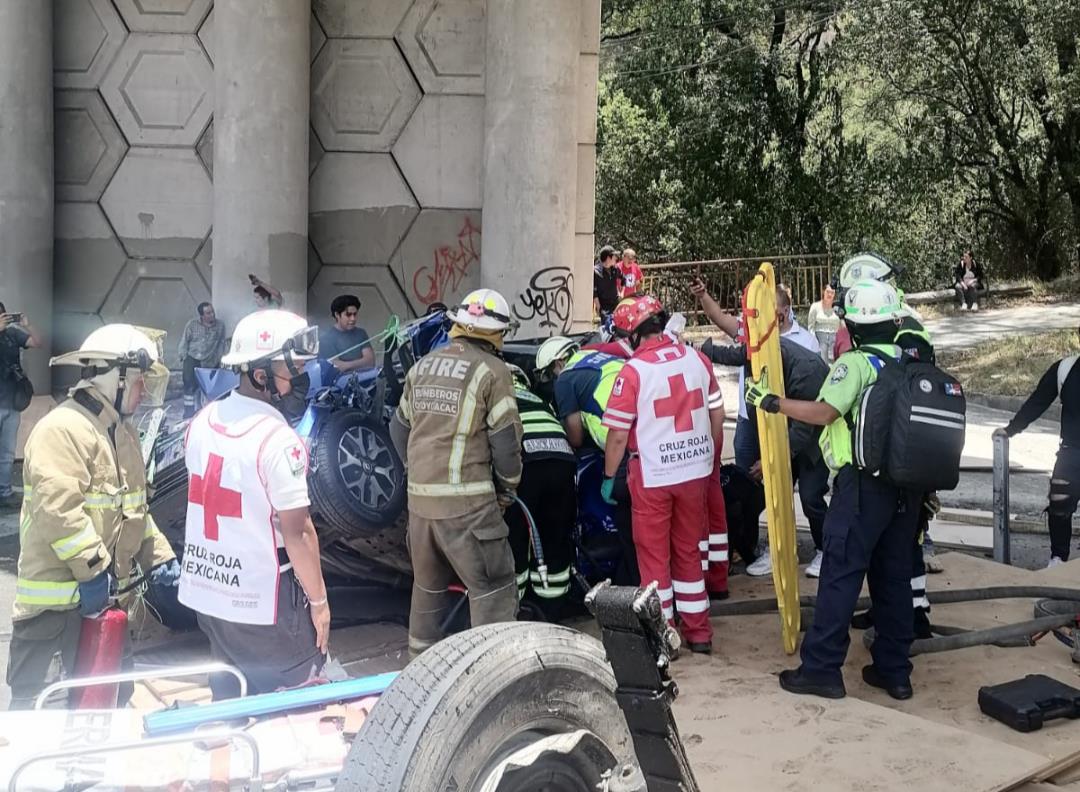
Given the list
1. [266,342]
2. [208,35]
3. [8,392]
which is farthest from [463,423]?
[208,35]

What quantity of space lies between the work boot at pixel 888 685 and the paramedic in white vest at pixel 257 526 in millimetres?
2672

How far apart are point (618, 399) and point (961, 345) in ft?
48.1

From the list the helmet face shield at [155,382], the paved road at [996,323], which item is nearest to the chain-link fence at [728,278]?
the paved road at [996,323]

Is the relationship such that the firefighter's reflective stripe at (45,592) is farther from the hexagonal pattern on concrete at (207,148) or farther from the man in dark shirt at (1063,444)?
the hexagonal pattern on concrete at (207,148)

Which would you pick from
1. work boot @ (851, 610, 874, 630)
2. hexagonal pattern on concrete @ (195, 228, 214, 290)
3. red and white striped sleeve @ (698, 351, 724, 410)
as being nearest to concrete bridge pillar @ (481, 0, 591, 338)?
hexagonal pattern on concrete @ (195, 228, 214, 290)

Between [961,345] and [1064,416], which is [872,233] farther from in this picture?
[1064,416]

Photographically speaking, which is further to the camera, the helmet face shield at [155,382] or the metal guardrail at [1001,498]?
the metal guardrail at [1001,498]

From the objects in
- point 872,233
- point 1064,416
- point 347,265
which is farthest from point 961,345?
point 1064,416

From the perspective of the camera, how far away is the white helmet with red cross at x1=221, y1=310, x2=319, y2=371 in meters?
3.75

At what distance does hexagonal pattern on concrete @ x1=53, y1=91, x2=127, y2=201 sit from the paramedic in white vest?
10.4 meters

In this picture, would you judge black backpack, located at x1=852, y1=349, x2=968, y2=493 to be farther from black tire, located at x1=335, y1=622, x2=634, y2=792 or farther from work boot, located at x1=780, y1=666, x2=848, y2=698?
black tire, located at x1=335, y1=622, x2=634, y2=792

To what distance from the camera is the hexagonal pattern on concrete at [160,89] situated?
13.0 metres

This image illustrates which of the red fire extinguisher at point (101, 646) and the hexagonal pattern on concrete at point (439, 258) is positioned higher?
the hexagonal pattern on concrete at point (439, 258)

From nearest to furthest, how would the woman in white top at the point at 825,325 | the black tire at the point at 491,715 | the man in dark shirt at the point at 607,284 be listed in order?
the black tire at the point at 491,715, the woman in white top at the point at 825,325, the man in dark shirt at the point at 607,284
